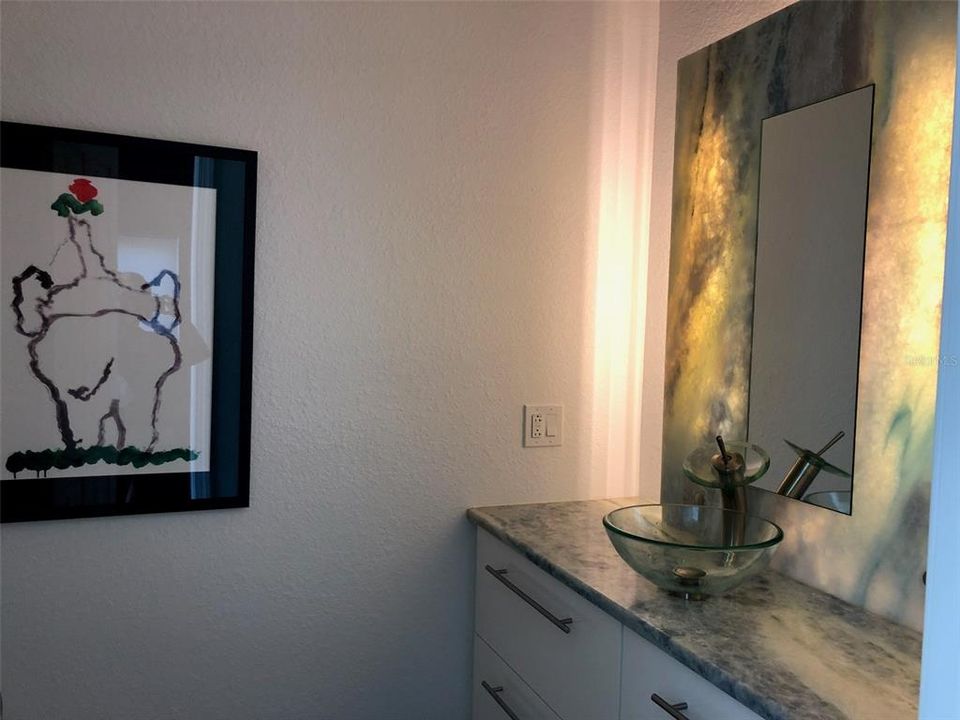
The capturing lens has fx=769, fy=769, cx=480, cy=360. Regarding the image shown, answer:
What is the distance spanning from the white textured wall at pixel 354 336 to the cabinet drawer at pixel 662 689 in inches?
28.7

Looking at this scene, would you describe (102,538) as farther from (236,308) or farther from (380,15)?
(380,15)

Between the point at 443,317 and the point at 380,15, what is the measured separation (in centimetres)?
73

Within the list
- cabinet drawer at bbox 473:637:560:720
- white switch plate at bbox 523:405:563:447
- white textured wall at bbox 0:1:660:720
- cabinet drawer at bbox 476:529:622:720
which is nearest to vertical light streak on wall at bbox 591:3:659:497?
white textured wall at bbox 0:1:660:720

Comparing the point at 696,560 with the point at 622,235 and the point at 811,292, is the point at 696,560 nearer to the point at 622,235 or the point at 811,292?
the point at 811,292

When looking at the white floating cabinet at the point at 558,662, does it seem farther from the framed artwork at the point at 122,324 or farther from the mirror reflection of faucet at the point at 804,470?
the framed artwork at the point at 122,324

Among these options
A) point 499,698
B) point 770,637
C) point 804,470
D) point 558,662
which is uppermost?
point 804,470

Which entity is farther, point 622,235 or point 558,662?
point 622,235

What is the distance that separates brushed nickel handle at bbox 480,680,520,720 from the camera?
5.68 feet

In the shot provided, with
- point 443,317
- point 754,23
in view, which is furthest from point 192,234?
point 754,23

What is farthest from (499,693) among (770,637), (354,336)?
(354,336)

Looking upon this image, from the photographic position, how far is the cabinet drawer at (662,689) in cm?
111

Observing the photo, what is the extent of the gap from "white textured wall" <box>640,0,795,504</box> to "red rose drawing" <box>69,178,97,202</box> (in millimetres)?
1334

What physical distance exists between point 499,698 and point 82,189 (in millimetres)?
1447

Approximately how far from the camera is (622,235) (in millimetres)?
2092
